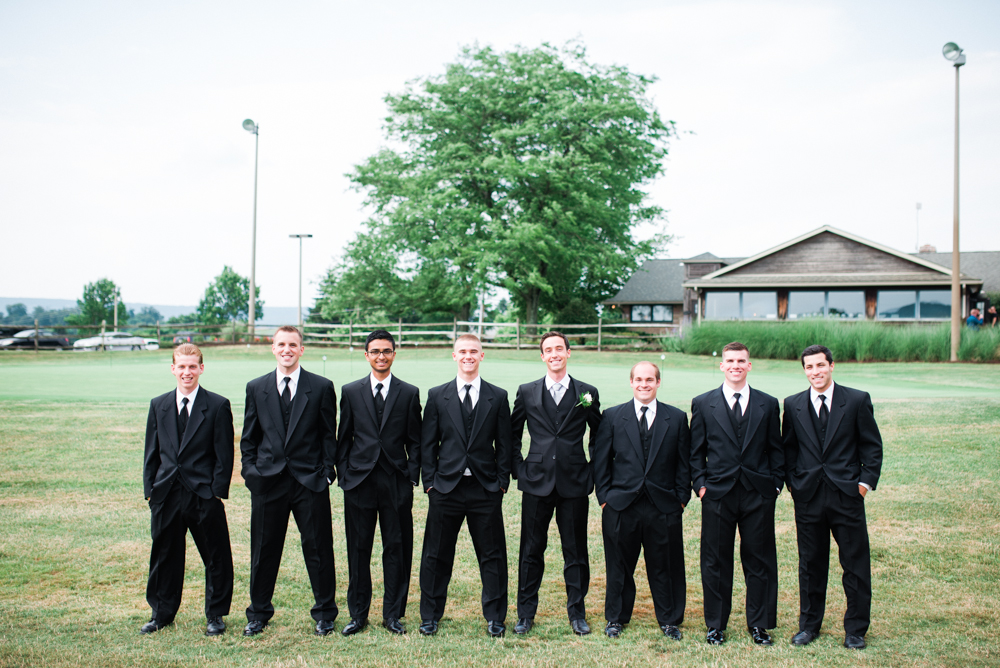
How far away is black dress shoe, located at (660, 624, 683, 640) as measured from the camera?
509 cm

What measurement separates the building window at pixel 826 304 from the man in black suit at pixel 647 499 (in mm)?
32514

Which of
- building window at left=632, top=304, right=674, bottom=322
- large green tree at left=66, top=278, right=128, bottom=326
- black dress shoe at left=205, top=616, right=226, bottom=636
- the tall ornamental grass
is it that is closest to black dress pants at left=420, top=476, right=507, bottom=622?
black dress shoe at left=205, top=616, right=226, bottom=636

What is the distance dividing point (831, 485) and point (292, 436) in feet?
11.9

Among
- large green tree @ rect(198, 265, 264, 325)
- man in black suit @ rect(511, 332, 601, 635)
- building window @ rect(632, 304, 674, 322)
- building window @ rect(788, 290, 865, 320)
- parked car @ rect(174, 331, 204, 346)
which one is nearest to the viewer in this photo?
man in black suit @ rect(511, 332, 601, 635)

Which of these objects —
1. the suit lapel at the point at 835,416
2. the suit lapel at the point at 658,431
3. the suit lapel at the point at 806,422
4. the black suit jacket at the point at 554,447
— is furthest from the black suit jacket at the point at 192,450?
the suit lapel at the point at 835,416

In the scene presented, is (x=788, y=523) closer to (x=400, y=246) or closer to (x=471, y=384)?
(x=471, y=384)

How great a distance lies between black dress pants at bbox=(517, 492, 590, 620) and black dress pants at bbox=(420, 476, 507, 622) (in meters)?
0.16

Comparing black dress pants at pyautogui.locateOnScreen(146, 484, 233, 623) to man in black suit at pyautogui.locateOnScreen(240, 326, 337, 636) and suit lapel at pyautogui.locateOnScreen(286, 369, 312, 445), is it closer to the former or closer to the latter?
man in black suit at pyautogui.locateOnScreen(240, 326, 337, 636)

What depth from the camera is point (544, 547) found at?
211 inches

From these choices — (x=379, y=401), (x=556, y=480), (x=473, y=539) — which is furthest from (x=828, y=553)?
(x=379, y=401)

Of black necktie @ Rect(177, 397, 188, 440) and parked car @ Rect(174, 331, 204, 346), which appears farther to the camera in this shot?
parked car @ Rect(174, 331, 204, 346)

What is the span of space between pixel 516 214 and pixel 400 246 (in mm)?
6357

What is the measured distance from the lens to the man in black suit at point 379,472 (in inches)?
207

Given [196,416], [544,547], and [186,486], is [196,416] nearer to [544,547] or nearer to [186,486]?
[186,486]
